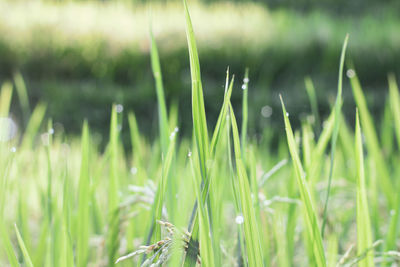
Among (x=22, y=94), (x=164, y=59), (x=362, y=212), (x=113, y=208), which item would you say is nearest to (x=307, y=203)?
(x=362, y=212)

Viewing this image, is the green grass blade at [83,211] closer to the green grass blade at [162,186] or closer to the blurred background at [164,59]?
the green grass blade at [162,186]

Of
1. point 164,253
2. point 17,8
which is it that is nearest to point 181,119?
point 17,8

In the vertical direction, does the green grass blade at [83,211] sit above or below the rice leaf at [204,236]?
below

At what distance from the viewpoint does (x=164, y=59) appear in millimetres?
2717

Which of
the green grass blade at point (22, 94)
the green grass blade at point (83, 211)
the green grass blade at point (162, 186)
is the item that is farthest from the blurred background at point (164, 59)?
the green grass blade at point (162, 186)

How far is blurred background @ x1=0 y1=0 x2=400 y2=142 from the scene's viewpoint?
2607 millimetres

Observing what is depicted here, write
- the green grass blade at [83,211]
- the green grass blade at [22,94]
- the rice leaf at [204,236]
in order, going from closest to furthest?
the rice leaf at [204,236]
the green grass blade at [83,211]
the green grass blade at [22,94]

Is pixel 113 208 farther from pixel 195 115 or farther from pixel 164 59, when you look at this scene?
pixel 164 59

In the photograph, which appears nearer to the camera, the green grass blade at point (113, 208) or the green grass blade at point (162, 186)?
the green grass blade at point (162, 186)

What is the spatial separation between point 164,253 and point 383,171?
18.3 inches

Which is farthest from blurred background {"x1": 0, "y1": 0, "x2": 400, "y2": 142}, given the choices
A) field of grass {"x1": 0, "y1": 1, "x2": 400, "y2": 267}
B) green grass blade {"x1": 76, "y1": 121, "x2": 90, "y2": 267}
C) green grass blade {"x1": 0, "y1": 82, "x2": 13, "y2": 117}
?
green grass blade {"x1": 76, "y1": 121, "x2": 90, "y2": 267}

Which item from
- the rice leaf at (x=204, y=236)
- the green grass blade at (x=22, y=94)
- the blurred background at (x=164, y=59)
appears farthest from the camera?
the blurred background at (x=164, y=59)

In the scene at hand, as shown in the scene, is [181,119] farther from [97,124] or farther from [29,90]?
[29,90]

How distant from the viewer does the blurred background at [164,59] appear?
2607mm
